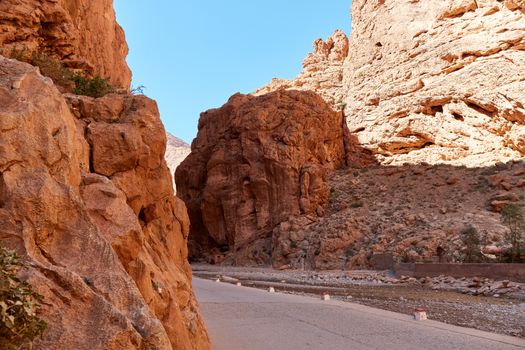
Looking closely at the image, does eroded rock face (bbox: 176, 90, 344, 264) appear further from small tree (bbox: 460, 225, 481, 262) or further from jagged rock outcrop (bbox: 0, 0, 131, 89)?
jagged rock outcrop (bbox: 0, 0, 131, 89)

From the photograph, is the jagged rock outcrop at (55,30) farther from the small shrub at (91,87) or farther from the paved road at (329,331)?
the paved road at (329,331)

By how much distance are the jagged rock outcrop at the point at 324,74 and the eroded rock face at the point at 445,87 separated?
6243mm

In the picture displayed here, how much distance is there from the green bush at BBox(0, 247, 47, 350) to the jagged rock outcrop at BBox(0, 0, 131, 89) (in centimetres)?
572

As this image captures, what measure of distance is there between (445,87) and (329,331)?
39264mm

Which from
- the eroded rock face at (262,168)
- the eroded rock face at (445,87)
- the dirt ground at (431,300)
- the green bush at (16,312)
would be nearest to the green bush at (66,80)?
the green bush at (16,312)

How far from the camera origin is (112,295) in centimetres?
281

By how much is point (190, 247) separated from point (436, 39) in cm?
3577

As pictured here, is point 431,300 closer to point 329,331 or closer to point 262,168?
point 329,331

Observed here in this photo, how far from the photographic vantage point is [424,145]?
42.0 m

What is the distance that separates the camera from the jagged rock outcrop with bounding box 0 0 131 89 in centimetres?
886

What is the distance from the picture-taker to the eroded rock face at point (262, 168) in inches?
1474

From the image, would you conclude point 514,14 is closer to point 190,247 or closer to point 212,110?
point 212,110

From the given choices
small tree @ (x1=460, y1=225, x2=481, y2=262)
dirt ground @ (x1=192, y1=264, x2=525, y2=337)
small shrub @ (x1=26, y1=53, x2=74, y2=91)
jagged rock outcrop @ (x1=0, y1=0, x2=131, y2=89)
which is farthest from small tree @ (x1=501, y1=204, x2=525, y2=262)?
small shrub @ (x1=26, y1=53, x2=74, y2=91)

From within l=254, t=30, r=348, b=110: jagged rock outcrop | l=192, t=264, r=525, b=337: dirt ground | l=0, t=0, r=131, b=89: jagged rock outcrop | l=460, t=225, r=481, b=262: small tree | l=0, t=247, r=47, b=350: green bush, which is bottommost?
l=192, t=264, r=525, b=337: dirt ground
